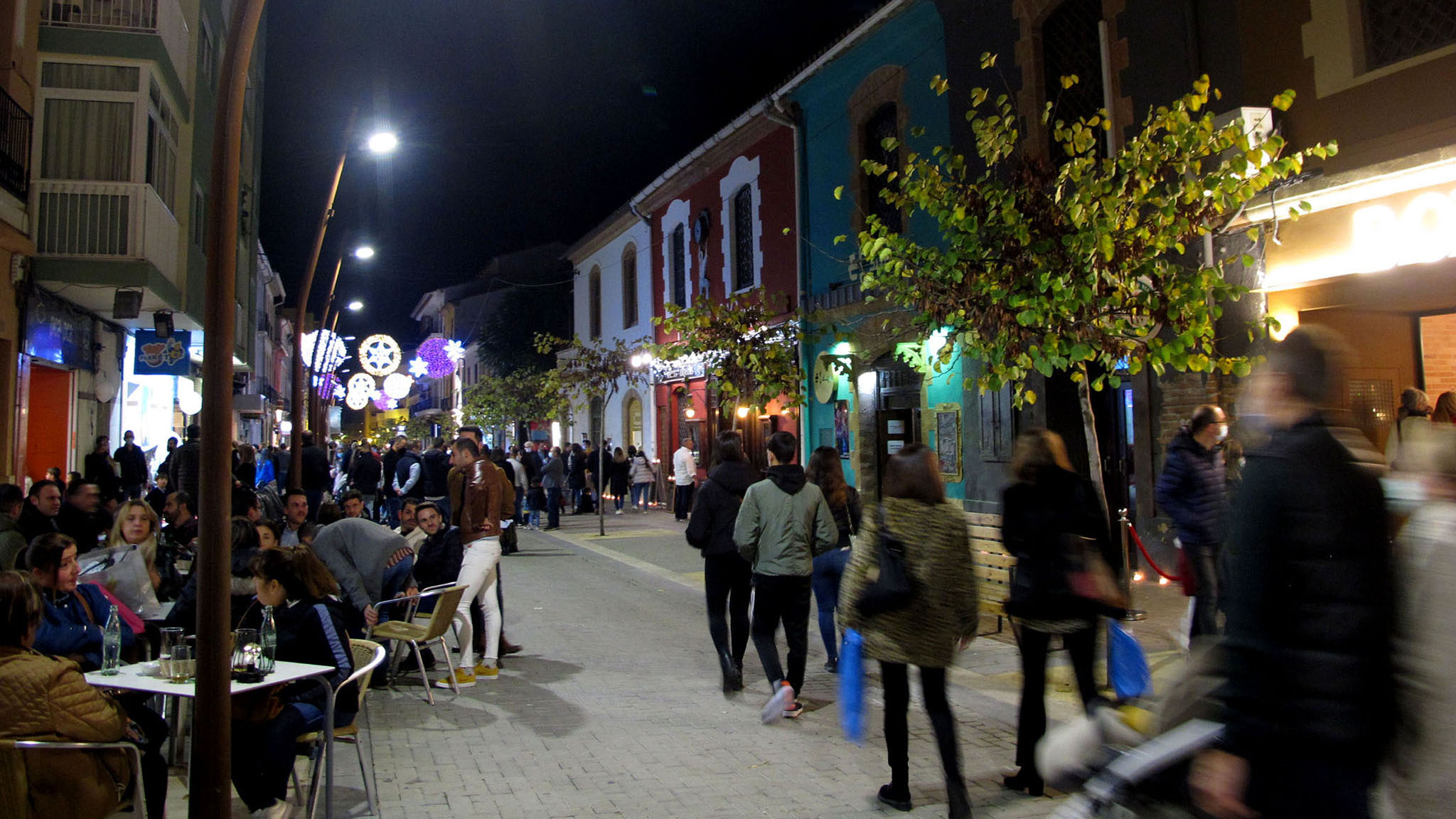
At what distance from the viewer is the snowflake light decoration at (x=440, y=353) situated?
101 feet

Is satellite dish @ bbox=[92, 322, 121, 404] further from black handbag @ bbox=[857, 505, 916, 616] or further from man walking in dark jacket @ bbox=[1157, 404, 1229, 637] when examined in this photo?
man walking in dark jacket @ bbox=[1157, 404, 1229, 637]

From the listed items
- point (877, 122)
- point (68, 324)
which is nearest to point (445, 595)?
point (68, 324)

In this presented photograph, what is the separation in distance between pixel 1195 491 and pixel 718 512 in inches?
123

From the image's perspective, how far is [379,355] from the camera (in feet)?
72.1

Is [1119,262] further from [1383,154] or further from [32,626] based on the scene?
[32,626]

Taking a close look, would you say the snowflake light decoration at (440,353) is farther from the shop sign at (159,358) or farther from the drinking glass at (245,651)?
the drinking glass at (245,651)

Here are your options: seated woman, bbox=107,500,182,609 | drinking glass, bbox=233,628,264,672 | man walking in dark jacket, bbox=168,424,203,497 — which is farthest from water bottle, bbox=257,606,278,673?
man walking in dark jacket, bbox=168,424,203,497

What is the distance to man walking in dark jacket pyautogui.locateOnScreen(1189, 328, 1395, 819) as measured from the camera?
239cm

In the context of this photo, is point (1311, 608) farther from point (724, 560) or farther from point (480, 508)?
point (480, 508)

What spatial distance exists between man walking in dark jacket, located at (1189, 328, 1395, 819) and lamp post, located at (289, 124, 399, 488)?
10.8 meters

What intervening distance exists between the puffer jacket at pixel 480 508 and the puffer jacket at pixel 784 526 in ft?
7.66

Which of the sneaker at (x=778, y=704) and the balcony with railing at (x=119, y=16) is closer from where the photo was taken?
the sneaker at (x=778, y=704)

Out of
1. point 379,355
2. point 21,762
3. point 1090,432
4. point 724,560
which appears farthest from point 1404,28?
point 379,355

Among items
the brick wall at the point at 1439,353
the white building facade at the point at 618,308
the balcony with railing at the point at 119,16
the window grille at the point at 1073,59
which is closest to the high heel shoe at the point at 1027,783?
the brick wall at the point at 1439,353
